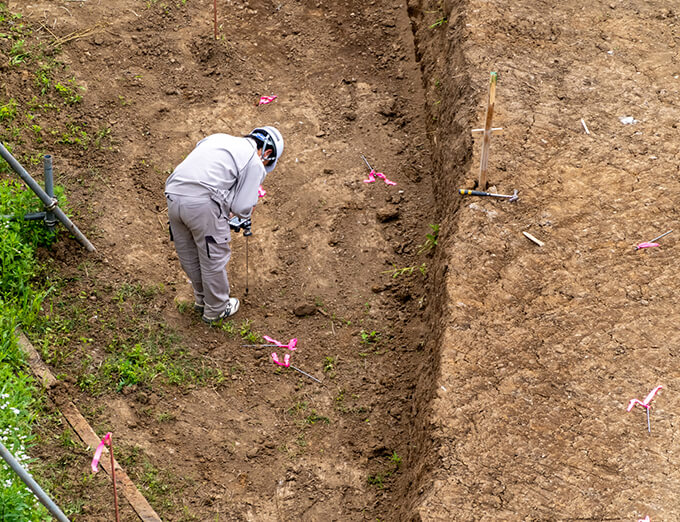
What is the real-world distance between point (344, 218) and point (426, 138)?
1.34 metres

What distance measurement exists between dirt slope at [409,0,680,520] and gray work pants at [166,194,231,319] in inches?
67.0

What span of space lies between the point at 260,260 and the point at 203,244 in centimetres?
105

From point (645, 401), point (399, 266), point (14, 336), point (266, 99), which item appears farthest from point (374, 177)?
point (14, 336)

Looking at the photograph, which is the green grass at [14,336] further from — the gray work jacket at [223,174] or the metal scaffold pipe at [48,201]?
the gray work jacket at [223,174]

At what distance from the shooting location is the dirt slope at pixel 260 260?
479 centimetres

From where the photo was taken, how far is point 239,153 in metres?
5.11

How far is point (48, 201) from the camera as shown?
17.9 feet

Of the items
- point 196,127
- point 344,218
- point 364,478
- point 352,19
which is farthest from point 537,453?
point 352,19

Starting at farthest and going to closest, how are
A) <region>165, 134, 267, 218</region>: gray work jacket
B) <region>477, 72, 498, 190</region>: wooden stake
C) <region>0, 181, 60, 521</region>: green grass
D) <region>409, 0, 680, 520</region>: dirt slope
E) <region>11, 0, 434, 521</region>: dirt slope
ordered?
1. <region>477, 72, 498, 190</region>: wooden stake
2. <region>165, 134, 267, 218</region>: gray work jacket
3. <region>11, 0, 434, 521</region>: dirt slope
4. <region>409, 0, 680, 520</region>: dirt slope
5. <region>0, 181, 60, 521</region>: green grass

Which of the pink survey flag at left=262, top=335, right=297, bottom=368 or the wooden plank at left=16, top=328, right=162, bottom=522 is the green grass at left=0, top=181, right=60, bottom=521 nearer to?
the wooden plank at left=16, top=328, right=162, bottom=522

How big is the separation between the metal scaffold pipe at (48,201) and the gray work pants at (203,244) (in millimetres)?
976

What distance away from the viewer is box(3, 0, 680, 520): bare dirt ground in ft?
14.1

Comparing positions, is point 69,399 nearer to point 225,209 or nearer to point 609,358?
point 225,209

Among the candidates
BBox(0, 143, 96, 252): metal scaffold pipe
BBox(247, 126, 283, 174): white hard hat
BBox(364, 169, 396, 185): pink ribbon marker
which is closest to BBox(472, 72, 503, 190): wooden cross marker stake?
BBox(364, 169, 396, 185): pink ribbon marker
